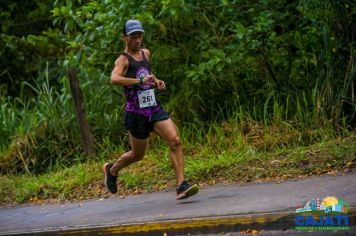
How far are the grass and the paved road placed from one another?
437 mm

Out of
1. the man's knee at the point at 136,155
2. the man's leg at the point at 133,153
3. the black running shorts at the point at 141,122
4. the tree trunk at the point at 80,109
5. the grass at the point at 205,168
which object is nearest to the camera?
the black running shorts at the point at 141,122

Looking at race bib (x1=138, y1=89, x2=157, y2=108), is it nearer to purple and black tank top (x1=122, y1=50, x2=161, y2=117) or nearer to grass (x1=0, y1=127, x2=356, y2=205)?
purple and black tank top (x1=122, y1=50, x2=161, y2=117)

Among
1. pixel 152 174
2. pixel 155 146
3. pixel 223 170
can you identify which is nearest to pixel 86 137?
pixel 155 146

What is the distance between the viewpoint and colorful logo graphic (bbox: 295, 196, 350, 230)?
5.81 m

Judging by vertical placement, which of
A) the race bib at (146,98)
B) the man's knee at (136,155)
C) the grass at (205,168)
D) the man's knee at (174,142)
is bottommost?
the grass at (205,168)

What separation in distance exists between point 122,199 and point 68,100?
435 cm

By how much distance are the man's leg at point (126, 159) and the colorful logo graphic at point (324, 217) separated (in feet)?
8.21

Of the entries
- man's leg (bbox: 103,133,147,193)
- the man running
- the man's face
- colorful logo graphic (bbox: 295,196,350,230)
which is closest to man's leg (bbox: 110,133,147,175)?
man's leg (bbox: 103,133,147,193)

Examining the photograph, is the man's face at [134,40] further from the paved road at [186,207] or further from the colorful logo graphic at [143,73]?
the paved road at [186,207]

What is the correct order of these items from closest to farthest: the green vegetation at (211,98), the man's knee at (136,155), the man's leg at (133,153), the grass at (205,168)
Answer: the man's leg at (133,153) < the man's knee at (136,155) < the grass at (205,168) < the green vegetation at (211,98)

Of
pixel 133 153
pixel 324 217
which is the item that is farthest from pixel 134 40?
pixel 324 217

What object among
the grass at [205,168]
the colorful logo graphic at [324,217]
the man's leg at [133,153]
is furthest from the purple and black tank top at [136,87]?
the colorful logo graphic at [324,217]

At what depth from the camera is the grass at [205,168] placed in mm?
8500

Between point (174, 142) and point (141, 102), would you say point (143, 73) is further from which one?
point (174, 142)
